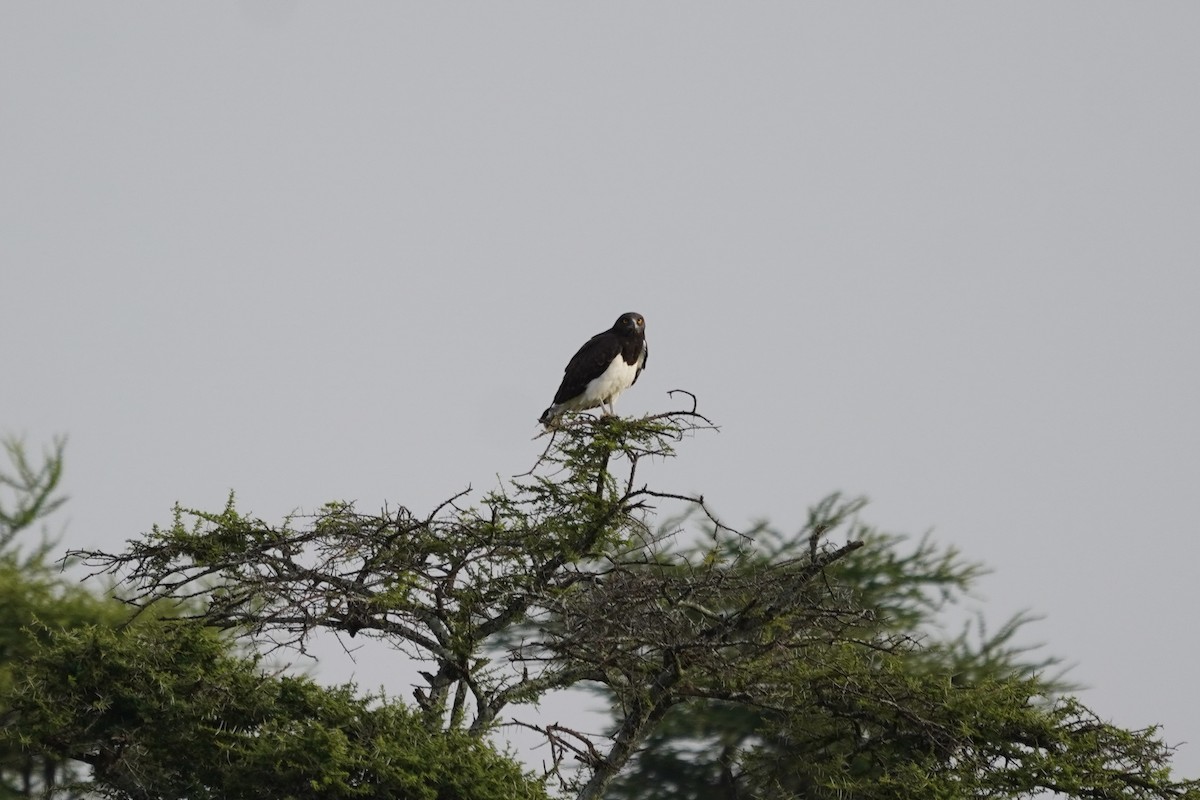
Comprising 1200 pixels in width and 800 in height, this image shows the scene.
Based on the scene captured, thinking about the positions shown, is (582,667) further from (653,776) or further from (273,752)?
(653,776)

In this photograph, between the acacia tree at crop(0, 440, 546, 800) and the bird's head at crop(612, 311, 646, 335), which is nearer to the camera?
the acacia tree at crop(0, 440, 546, 800)

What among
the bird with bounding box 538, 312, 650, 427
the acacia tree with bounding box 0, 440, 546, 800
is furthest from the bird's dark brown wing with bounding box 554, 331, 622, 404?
the acacia tree with bounding box 0, 440, 546, 800

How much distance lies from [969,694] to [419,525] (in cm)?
387

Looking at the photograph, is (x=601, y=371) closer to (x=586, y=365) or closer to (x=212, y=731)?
(x=586, y=365)

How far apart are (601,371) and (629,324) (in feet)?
2.54

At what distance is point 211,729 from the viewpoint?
10.2 meters

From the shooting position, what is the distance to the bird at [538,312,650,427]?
42.5 ft

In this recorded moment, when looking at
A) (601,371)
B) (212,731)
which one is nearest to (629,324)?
(601,371)

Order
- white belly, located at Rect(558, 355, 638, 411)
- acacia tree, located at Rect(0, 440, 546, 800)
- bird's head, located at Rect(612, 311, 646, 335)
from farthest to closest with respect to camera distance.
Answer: bird's head, located at Rect(612, 311, 646, 335), white belly, located at Rect(558, 355, 638, 411), acacia tree, located at Rect(0, 440, 546, 800)

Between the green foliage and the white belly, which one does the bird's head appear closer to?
the white belly

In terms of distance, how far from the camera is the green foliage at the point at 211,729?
30.9 ft

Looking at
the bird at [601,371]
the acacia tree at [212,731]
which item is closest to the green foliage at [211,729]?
the acacia tree at [212,731]

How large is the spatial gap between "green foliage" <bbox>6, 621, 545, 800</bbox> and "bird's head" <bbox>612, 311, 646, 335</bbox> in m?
4.39

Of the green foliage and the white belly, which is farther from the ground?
the white belly
